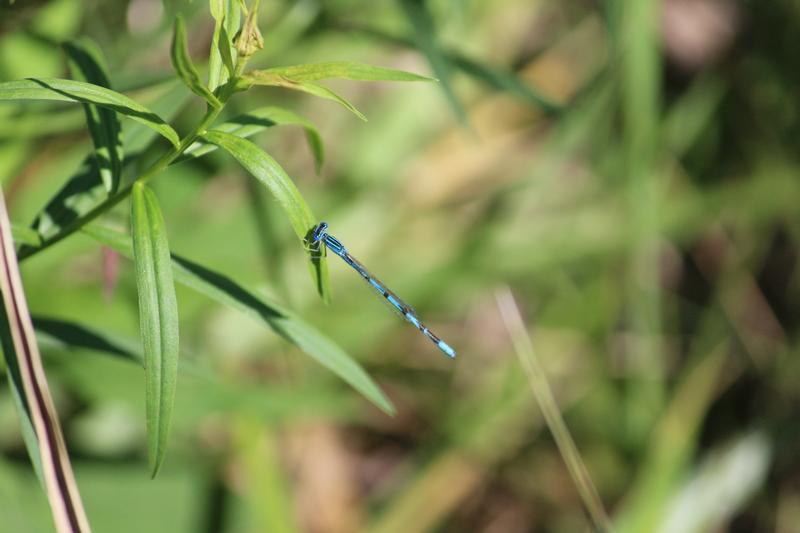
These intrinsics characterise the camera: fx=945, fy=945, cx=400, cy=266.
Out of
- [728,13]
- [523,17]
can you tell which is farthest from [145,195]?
[728,13]

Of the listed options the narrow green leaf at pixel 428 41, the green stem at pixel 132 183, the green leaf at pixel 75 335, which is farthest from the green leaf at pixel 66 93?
the narrow green leaf at pixel 428 41

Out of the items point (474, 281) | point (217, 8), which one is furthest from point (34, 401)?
point (474, 281)

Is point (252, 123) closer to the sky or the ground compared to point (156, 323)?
closer to the sky

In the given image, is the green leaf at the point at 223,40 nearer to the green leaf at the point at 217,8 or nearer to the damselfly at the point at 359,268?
the green leaf at the point at 217,8

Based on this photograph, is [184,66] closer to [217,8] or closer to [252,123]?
[217,8]

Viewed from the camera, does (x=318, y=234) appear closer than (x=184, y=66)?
No

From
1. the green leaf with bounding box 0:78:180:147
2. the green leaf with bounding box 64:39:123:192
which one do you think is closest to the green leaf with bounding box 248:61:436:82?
the green leaf with bounding box 0:78:180:147

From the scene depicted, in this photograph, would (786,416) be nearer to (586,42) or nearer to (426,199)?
(426,199)
